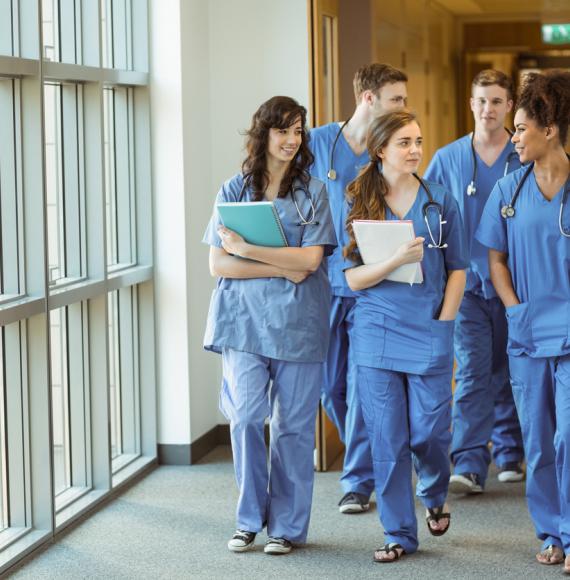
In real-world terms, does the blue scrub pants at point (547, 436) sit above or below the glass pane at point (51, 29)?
below

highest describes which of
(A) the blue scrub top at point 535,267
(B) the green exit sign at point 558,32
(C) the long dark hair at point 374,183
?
(B) the green exit sign at point 558,32

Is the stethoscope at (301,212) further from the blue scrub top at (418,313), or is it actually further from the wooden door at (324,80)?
the wooden door at (324,80)

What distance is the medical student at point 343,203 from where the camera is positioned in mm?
4008

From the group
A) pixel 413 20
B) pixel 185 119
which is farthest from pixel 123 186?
pixel 413 20

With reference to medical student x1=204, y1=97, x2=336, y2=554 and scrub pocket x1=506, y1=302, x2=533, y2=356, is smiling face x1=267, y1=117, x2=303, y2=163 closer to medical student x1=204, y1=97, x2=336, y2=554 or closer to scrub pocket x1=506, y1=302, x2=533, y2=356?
medical student x1=204, y1=97, x2=336, y2=554

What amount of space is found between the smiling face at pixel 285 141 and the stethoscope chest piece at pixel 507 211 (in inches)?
25.2

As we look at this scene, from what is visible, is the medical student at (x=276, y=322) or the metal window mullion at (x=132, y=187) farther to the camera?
the metal window mullion at (x=132, y=187)

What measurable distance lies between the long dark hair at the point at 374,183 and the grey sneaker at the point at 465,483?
1196mm

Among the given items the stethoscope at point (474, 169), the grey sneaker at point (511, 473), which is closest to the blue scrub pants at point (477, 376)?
the grey sneaker at point (511, 473)

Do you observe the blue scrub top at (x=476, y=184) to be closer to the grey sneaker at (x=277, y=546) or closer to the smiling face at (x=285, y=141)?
the smiling face at (x=285, y=141)

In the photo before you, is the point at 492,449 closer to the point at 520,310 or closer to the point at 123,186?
the point at 520,310

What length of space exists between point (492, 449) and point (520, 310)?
1472 millimetres

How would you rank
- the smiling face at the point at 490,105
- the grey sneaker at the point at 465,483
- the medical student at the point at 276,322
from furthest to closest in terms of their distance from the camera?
the grey sneaker at the point at 465,483 < the smiling face at the point at 490,105 < the medical student at the point at 276,322

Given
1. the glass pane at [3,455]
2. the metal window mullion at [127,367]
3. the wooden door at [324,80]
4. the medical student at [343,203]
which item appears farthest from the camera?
the metal window mullion at [127,367]
